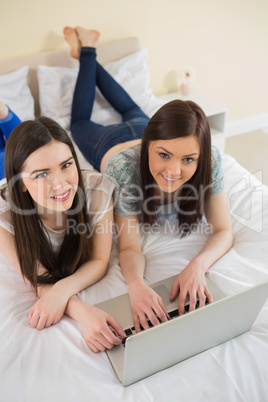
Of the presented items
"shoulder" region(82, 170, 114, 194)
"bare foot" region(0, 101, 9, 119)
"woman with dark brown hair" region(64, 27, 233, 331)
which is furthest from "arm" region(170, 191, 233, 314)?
"bare foot" region(0, 101, 9, 119)

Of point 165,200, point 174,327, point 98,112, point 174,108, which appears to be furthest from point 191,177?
point 98,112

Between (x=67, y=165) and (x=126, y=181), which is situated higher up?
(x=67, y=165)

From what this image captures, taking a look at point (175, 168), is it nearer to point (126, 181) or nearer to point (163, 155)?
point (163, 155)

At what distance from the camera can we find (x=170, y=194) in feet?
4.75

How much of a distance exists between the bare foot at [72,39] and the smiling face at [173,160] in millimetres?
1211

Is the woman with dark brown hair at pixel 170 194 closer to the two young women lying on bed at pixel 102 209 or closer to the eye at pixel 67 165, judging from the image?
the two young women lying on bed at pixel 102 209

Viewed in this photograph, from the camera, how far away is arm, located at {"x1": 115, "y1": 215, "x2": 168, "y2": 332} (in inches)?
40.8

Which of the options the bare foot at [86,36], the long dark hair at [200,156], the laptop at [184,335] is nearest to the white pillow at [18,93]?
the bare foot at [86,36]

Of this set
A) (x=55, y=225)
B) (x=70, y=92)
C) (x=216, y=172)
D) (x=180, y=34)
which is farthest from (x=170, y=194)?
(x=180, y=34)

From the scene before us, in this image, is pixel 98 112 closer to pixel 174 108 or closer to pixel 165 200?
pixel 165 200

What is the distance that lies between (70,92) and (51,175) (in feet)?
4.10

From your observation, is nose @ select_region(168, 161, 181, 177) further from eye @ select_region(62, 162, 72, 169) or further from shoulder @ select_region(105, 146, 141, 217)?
eye @ select_region(62, 162, 72, 169)

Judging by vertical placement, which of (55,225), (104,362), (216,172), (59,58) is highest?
(59,58)

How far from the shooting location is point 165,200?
147cm
